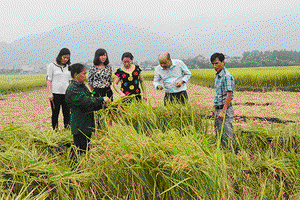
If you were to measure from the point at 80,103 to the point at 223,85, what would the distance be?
1868mm

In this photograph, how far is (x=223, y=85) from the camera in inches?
117

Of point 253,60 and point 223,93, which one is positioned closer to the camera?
point 223,93

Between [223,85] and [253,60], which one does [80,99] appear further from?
[253,60]

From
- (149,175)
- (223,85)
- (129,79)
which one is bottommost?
(149,175)

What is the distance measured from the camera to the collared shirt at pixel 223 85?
288 centimetres

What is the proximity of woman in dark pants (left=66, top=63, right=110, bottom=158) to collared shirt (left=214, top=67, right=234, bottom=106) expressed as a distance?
5.02 ft

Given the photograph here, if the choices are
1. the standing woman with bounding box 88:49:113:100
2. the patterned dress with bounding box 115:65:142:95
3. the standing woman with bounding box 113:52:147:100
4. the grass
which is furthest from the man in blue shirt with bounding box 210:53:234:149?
the standing woman with bounding box 88:49:113:100

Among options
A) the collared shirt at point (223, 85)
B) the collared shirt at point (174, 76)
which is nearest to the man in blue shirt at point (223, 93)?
the collared shirt at point (223, 85)

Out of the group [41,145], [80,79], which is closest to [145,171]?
[80,79]

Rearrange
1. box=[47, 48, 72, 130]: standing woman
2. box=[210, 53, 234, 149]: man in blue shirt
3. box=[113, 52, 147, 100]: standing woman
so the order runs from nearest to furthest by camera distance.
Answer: box=[210, 53, 234, 149]: man in blue shirt < box=[113, 52, 147, 100]: standing woman < box=[47, 48, 72, 130]: standing woman

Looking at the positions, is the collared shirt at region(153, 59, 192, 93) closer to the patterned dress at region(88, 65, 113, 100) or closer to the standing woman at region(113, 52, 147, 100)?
Result: the standing woman at region(113, 52, 147, 100)

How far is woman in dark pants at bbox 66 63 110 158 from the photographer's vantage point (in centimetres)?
252

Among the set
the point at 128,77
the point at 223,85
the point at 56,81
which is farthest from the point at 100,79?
the point at 223,85

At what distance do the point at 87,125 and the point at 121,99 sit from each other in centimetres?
53
